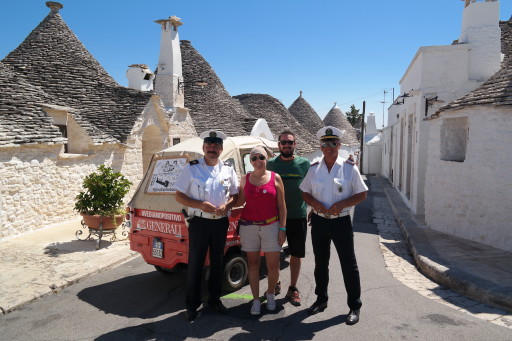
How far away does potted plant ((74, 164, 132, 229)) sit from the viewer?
7312mm

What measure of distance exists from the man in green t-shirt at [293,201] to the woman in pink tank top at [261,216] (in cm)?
34

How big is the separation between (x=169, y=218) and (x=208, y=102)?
50.4ft

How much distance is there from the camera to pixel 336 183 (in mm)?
4078

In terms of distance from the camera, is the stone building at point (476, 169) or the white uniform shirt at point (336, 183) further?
the stone building at point (476, 169)

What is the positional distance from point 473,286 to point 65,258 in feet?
21.6

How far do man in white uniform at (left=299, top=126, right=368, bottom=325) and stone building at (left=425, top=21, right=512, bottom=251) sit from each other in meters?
4.19

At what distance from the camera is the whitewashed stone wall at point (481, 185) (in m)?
6.66

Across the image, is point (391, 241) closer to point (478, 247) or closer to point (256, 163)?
point (478, 247)

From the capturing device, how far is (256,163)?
413cm

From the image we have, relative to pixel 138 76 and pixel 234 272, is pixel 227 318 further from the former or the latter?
pixel 138 76

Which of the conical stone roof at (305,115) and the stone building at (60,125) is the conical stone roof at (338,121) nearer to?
the conical stone roof at (305,115)

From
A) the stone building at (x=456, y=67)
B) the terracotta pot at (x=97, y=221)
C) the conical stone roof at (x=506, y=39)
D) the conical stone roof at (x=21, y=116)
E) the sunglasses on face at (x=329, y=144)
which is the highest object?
the conical stone roof at (x=506, y=39)

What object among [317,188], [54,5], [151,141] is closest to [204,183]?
[317,188]

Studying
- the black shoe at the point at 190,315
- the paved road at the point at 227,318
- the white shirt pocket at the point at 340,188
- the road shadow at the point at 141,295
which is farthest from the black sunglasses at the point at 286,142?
the road shadow at the point at 141,295
